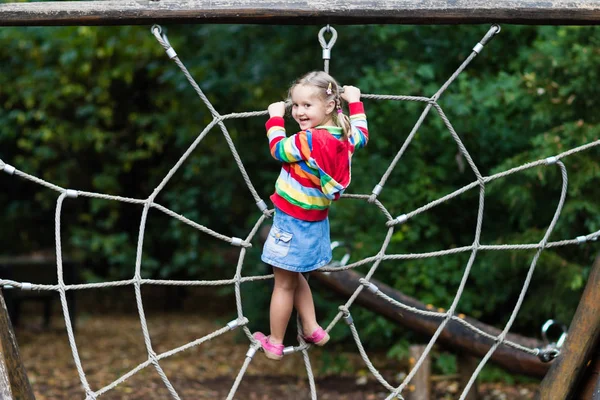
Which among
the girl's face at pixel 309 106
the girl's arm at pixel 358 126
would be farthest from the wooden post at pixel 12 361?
the girl's arm at pixel 358 126

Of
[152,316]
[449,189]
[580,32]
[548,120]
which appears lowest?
[152,316]

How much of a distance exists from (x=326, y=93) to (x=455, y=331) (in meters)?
1.78

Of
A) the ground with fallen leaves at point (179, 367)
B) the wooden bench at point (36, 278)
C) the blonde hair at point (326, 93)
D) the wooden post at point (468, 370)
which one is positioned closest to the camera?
the blonde hair at point (326, 93)

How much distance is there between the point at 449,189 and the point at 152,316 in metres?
3.16

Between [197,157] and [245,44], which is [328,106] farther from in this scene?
[197,157]

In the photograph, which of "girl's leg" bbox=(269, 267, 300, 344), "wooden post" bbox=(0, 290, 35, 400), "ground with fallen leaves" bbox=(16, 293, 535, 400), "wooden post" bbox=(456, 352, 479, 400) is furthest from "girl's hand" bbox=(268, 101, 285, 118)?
"ground with fallen leaves" bbox=(16, 293, 535, 400)

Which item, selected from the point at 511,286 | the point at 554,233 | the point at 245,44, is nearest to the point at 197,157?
the point at 245,44

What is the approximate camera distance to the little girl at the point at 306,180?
90.7 inches

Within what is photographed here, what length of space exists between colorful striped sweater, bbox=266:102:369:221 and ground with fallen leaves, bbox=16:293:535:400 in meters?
2.68

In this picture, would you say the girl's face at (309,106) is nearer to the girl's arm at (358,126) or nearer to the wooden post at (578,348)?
the girl's arm at (358,126)

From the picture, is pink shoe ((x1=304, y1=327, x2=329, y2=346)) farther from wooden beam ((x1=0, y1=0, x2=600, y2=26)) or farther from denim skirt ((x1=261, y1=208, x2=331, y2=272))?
wooden beam ((x1=0, y1=0, x2=600, y2=26))

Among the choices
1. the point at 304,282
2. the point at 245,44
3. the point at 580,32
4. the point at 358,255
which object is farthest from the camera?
the point at 245,44

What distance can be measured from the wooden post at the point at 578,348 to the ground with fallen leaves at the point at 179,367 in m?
2.17

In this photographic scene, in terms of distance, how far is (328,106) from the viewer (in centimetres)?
232
